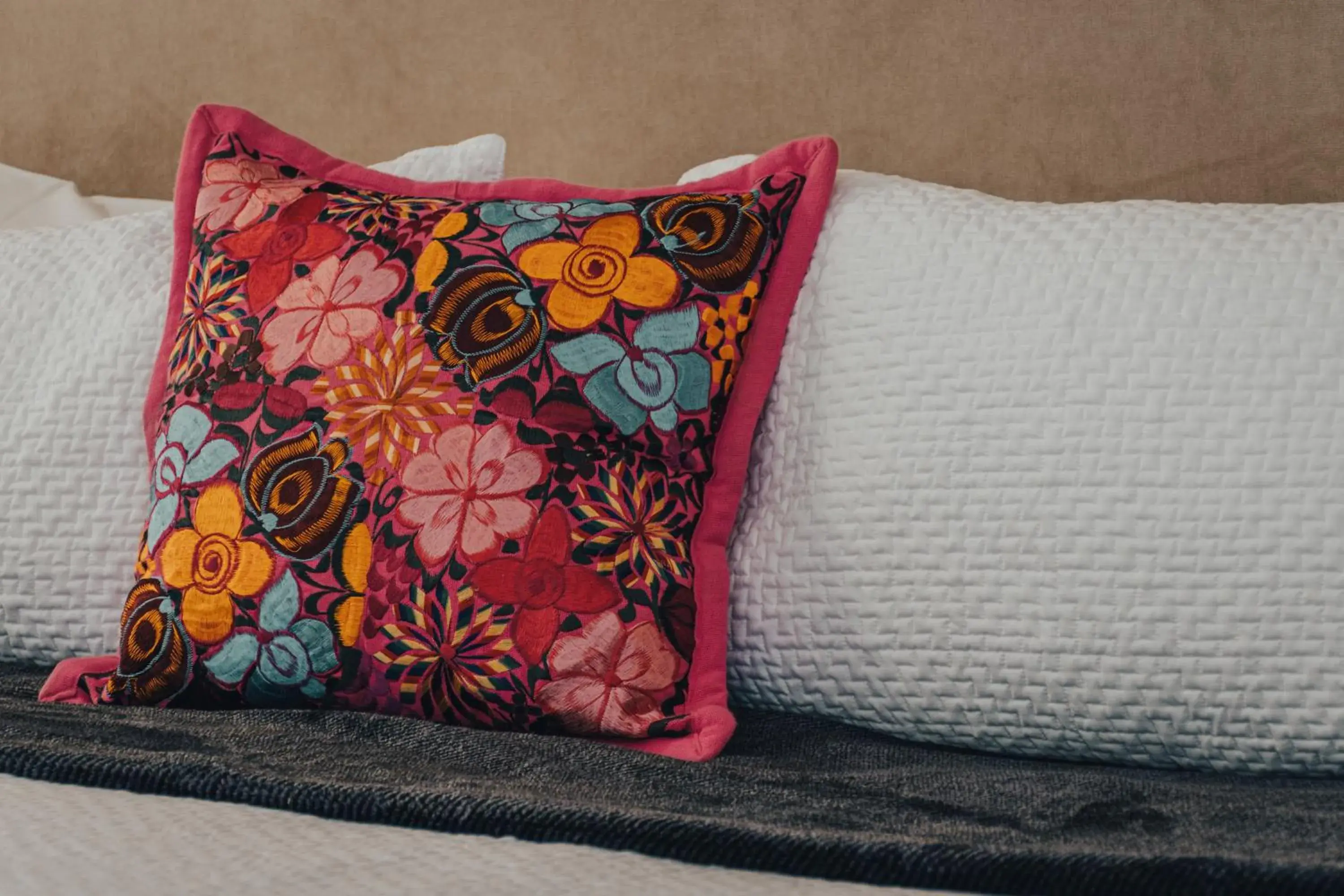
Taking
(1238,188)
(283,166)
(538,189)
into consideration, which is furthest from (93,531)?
(1238,188)

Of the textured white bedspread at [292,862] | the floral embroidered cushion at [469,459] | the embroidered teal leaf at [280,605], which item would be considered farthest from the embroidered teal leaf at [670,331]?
the textured white bedspread at [292,862]

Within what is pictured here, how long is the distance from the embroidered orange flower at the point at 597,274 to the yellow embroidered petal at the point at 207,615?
32 centimetres

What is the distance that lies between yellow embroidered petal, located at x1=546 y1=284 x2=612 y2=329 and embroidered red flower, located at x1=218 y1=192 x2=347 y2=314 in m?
0.19

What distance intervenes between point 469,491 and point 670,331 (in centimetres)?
19

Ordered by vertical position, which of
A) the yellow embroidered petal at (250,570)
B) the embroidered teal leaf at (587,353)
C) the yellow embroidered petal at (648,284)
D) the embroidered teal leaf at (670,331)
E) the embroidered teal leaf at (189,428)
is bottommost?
the yellow embroidered petal at (250,570)

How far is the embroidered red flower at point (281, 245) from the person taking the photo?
37.0 inches

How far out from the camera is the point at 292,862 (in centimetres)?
52

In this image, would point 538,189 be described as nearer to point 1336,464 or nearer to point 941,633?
point 941,633

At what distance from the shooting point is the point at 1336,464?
2.49 feet

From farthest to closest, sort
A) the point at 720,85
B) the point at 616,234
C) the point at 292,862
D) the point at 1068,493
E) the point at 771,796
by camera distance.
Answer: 1. the point at 720,85
2. the point at 616,234
3. the point at 1068,493
4. the point at 771,796
5. the point at 292,862

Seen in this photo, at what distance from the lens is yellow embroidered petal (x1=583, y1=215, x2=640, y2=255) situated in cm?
91

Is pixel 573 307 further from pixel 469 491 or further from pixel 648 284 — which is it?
pixel 469 491

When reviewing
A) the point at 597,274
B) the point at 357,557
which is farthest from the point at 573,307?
the point at 357,557

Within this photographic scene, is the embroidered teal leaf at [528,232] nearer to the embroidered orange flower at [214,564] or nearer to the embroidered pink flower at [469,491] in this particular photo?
A: the embroidered pink flower at [469,491]
